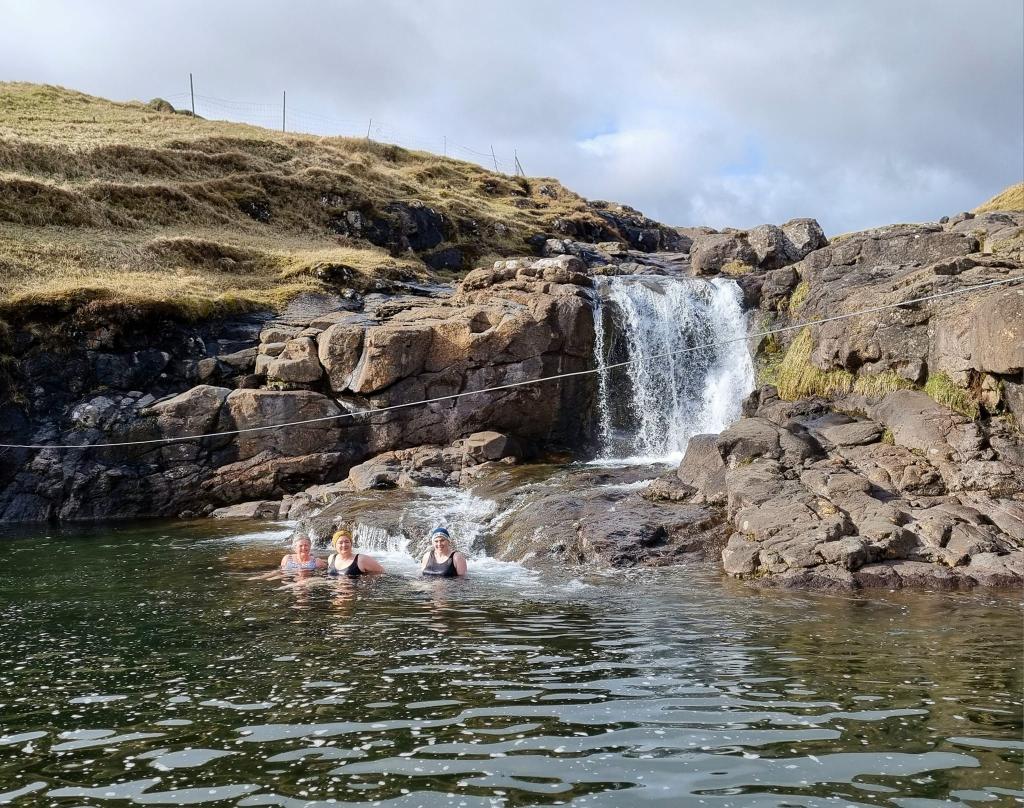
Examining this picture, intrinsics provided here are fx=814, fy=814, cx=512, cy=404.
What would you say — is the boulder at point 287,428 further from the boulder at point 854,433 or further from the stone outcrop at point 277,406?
the boulder at point 854,433

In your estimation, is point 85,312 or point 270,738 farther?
point 85,312

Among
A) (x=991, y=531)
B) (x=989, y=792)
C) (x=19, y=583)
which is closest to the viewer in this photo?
(x=989, y=792)

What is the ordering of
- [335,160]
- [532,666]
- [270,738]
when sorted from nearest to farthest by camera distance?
[270,738] → [532,666] → [335,160]

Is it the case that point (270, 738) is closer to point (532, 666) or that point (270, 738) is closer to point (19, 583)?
point (532, 666)

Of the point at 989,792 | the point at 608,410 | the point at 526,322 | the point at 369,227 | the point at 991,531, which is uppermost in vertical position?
the point at 369,227

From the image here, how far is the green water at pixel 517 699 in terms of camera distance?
4.92 m

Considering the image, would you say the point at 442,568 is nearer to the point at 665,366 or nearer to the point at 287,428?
the point at 287,428

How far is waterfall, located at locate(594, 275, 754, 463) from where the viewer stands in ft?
81.3

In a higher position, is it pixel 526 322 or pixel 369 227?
pixel 369 227

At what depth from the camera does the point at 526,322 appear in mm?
24609

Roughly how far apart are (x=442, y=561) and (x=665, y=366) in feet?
45.9

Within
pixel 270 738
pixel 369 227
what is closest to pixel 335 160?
pixel 369 227

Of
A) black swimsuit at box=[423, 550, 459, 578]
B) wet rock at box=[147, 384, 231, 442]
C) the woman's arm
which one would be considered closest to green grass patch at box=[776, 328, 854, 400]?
black swimsuit at box=[423, 550, 459, 578]

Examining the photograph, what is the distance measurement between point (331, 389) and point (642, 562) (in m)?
13.4
